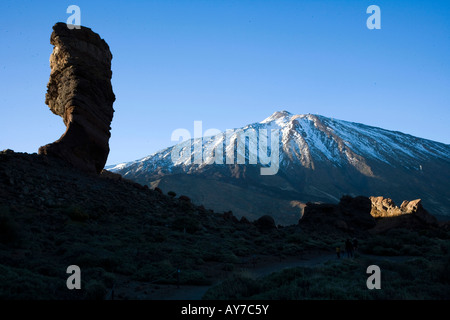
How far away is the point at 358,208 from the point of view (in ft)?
142

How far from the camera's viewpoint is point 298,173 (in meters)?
152

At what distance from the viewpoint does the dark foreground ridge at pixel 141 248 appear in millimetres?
10141

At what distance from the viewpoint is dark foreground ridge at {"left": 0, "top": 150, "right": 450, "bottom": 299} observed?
10141 millimetres

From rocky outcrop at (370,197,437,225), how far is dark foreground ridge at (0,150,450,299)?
5907 mm

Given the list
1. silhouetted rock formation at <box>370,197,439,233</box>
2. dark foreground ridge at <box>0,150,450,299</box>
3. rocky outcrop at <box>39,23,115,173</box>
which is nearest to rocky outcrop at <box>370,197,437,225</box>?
silhouetted rock formation at <box>370,197,439,233</box>

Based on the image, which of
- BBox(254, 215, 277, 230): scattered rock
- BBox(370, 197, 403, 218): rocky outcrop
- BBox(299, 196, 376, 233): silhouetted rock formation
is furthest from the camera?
BBox(370, 197, 403, 218): rocky outcrop

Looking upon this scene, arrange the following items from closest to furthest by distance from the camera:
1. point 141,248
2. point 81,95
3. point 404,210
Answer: point 141,248 < point 81,95 < point 404,210

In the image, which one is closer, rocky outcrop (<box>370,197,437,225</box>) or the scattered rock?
the scattered rock

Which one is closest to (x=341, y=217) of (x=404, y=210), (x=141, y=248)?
(x=404, y=210)

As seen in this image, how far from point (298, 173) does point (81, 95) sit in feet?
425

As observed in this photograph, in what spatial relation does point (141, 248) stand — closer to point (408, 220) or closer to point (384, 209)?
point (408, 220)

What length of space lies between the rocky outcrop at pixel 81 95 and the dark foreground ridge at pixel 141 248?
1.54 metres

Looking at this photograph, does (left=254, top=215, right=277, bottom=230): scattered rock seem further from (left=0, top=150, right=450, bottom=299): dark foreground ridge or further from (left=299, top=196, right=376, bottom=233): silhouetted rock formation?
(left=299, top=196, right=376, bottom=233): silhouetted rock formation
